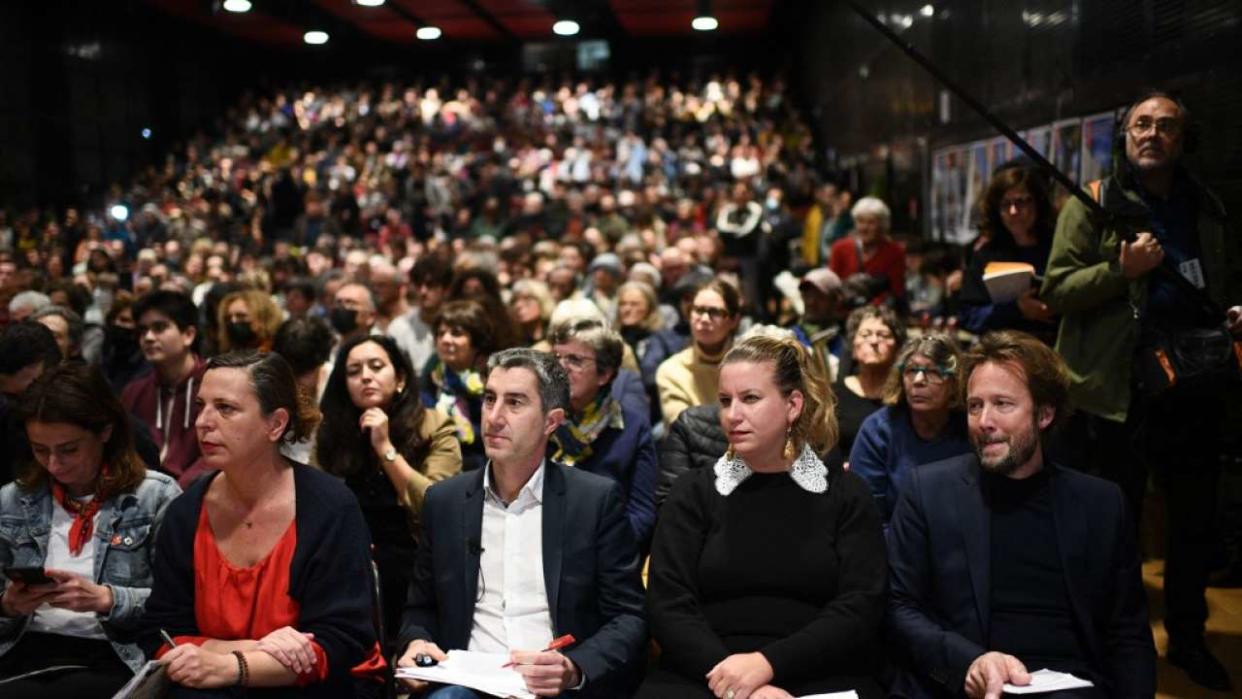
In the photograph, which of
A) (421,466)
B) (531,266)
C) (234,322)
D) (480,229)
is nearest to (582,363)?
(421,466)

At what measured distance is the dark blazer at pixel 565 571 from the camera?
9.47ft

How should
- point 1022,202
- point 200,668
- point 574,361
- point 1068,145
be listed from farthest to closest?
1. point 1068,145
2. point 1022,202
3. point 574,361
4. point 200,668

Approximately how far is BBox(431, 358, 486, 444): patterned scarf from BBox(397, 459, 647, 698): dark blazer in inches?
60.2

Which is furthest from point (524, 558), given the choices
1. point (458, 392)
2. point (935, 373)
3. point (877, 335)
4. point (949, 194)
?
point (949, 194)

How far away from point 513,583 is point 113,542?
1053 millimetres

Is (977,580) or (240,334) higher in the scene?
(240,334)

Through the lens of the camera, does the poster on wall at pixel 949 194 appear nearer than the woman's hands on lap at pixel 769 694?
No

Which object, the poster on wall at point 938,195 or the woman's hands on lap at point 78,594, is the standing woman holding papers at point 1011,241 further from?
the poster on wall at point 938,195

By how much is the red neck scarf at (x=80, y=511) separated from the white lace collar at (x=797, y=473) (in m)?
1.62

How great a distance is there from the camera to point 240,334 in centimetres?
545

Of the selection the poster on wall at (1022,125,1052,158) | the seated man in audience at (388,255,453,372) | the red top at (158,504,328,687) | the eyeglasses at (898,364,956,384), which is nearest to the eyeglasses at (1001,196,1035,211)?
the eyeglasses at (898,364,956,384)

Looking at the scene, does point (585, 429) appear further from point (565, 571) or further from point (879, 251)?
point (879, 251)

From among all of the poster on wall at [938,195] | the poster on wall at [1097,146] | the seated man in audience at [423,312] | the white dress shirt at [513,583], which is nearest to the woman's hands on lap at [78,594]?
the white dress shirt at [513,583]

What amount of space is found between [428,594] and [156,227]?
12.5m
